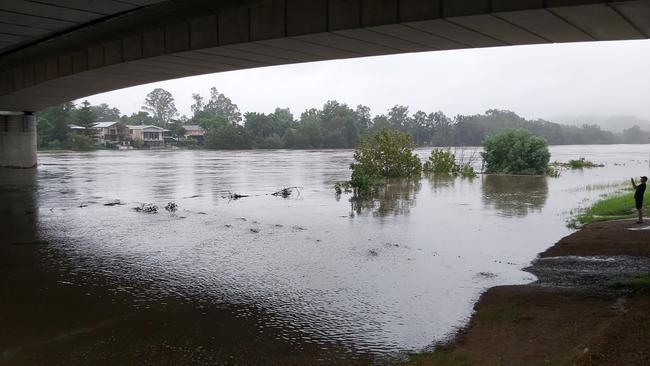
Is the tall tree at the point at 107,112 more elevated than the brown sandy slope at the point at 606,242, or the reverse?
the tall tree at the point at 107,112

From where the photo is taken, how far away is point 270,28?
11367 mm

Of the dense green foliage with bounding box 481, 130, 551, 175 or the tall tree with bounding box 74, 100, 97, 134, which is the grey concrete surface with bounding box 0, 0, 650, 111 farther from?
the tall tree with bounding box 74, 100, 97, 134

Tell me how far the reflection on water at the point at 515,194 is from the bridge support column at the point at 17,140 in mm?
32834

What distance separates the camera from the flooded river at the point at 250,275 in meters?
7.03

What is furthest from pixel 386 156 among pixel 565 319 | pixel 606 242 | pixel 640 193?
pixel 565 319

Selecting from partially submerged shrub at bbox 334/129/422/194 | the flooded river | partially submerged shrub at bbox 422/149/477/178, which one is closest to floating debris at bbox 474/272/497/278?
the flooded river

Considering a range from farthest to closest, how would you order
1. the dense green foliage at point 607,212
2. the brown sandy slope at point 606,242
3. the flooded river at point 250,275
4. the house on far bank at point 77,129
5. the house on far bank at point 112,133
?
the house on far bank at point 112,133, the house on far bank at point 77,129, the dense green foliage at point 607,212, the brown sandy slope at point 606,242, the flooded river at point 250,275

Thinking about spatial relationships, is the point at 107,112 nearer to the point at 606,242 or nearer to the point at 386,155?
the point at 386,155

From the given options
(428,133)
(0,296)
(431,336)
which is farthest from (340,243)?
(428,133)

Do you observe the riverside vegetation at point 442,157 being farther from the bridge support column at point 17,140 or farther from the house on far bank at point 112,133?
the house on far bank at point 112,133

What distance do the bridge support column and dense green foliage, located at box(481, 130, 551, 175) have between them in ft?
111

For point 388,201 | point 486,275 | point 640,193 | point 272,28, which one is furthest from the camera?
point 388,201

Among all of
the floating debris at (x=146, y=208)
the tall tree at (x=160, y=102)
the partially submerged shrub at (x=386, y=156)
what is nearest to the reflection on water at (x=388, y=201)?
the partially submerged shrub at (x=386, y=156)

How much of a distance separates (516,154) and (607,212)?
2261 centimetres
